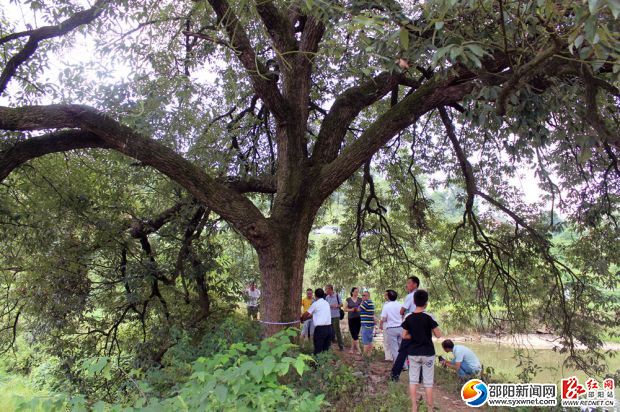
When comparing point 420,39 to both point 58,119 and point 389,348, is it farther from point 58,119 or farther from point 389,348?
point 389,348

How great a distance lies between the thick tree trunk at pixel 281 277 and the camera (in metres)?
5.25

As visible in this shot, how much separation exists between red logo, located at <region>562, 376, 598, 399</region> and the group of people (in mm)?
1281

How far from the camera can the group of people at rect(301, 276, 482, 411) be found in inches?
189

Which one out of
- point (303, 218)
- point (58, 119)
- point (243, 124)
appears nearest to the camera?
point (58, 119)

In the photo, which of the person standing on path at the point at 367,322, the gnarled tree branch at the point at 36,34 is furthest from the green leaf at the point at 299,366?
the person standing on path at the point at 367,322

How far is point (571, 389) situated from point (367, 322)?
340 cm

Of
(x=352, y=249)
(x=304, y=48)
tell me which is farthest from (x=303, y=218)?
(x=352, y=249)

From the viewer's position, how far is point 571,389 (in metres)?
5.96

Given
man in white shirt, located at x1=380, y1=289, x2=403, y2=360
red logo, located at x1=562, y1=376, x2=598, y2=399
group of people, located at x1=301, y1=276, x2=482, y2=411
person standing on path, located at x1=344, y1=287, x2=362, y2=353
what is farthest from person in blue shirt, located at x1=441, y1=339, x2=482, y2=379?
person standing on path, located at x1=344, y1=287, x2=362, y2=353

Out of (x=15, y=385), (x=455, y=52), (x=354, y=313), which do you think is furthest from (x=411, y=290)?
(x=15, y=385)

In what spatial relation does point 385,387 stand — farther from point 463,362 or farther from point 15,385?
point 15,385

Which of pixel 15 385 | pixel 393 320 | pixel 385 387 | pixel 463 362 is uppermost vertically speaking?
pixel 393 320

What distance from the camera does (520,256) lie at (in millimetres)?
7207

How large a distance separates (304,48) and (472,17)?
111 inches
